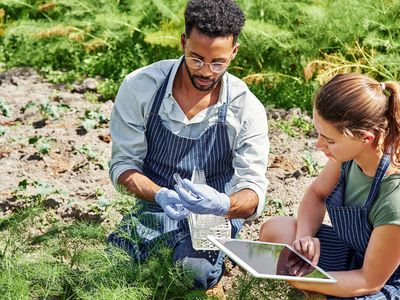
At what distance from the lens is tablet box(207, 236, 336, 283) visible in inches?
123

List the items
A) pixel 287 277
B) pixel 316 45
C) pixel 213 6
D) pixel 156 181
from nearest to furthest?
pixel 287 277, pixel 213 6, pixel 156 181, pixel 316 45

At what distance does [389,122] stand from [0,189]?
2.26 m

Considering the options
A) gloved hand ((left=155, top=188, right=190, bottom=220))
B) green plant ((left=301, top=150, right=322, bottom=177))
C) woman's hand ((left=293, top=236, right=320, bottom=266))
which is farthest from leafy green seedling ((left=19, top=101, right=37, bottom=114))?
woman's hand ((left=293, top=236, right=320, bottom=266))

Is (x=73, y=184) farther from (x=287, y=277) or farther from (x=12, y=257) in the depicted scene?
(x=287, y=277)

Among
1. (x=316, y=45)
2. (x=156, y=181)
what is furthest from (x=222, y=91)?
(x=316, y=45)

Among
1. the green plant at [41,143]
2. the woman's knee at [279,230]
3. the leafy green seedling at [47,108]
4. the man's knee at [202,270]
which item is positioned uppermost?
the woman's knee at [279,230]

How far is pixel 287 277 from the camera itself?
10.0 ft

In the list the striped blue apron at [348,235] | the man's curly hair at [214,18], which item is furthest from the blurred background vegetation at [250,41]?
the striped blue apron at [348,235]

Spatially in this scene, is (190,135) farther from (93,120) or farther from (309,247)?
(93,120)

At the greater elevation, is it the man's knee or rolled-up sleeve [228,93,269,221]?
rolled-up sleeve [228,93,269,221]

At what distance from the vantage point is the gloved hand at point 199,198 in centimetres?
343

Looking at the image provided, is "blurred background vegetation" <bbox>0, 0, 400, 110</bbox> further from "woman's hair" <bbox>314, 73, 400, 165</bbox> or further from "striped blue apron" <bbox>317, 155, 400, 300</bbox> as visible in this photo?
"woman's hair" <bbox>314, 73, 400, 165</bbox>

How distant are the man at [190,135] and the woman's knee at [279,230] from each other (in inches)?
4.0

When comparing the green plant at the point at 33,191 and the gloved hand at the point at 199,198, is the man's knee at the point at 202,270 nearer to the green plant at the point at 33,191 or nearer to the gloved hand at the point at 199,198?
the gloved hand at the point at 199,198
